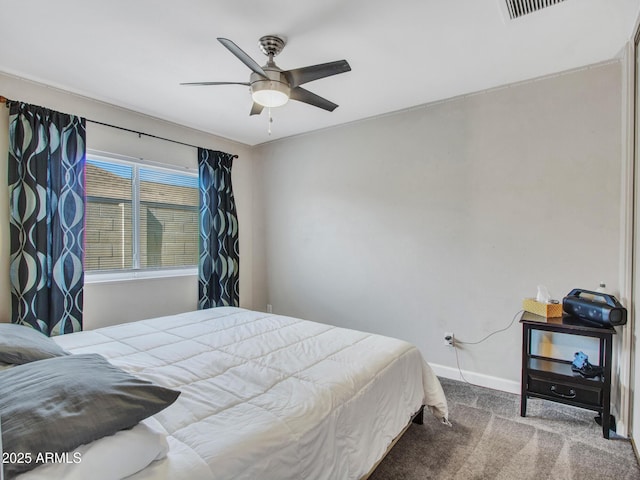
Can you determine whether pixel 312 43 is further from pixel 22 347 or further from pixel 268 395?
pixel 22 347

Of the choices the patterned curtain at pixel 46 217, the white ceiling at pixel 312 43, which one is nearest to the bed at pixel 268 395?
the patterned curtain at pixel 46 217

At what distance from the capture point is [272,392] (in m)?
1.52

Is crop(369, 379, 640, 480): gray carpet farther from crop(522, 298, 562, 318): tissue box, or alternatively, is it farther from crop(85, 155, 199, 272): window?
crop(85, 155, 199, 272): window

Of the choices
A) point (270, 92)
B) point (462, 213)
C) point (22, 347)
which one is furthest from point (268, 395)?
point (462, 213)

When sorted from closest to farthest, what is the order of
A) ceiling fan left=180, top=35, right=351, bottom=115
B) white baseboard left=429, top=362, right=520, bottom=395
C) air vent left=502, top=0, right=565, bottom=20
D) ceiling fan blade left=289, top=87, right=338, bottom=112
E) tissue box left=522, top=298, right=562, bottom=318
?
air vent left=502, top=0, right=565, bottom=20 < ceiling fan left=180, top=35, right=351, bottom=115 < ceiling fan blade left=289, top=87, right=338, bottom=112 < tissue box left=522, top=298, right=562, bottom=318 < white baseboard left=429, top=362, right=520, bottom=395

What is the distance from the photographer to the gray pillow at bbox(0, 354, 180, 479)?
35.4 inches

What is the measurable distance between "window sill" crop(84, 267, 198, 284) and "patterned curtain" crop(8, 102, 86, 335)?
18 cm

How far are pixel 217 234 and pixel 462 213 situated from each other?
269cm

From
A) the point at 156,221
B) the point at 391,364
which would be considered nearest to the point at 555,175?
the point at 391,364

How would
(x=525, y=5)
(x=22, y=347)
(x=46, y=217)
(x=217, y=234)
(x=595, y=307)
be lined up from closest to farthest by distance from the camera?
1. (x=22, y=347)
2. (x=525, y=5)
3. (x=595, y=307)
4. (x=46, y=217)
5. (x=217, y=234)

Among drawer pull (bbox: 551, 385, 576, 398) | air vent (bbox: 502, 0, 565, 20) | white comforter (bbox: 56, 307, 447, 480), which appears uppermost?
air vent (bbox: 502, 0, 565, 20)

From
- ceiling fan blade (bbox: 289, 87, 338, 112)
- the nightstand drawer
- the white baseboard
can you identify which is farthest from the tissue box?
ceiling fan blade (bbox: 289, 87, 338, 112)

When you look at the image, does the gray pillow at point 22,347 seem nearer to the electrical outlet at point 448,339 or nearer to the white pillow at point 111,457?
the white pillow at point 111,457

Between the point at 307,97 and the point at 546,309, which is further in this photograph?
the point at 546,309
